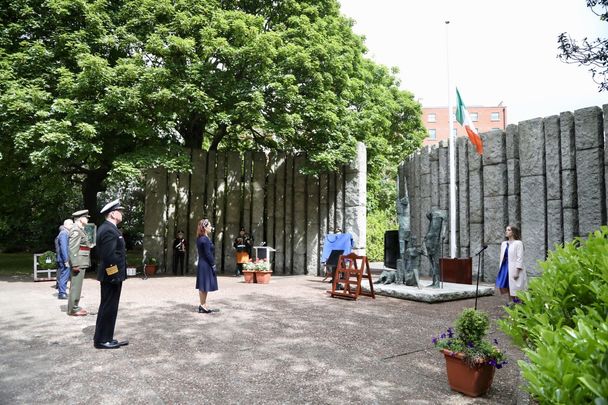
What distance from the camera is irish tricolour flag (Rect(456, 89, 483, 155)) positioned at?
508 inches

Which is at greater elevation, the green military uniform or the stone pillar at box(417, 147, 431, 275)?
the stone pillar at box(417, 147, 431, 275)

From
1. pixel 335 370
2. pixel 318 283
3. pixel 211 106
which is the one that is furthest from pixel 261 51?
pixel 335 370

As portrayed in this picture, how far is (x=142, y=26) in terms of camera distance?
47.0 feet

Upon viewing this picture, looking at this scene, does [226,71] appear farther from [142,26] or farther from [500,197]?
[500,197]

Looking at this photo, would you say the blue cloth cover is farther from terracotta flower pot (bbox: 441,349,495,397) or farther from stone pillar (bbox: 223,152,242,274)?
terracotta flower pot (bbox: 441,349,495,397)

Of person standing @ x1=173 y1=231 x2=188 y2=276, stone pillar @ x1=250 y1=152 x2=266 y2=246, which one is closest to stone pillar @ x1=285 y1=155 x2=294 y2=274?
stone pillar @ x1=250 y1=152 x2=266 y2=246

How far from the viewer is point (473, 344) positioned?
14.0 feet

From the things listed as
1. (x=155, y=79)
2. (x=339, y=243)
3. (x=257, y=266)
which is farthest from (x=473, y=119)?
(x=155, y=79)

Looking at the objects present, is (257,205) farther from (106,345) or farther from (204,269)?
(106,345)

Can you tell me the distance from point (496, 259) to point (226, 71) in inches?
416

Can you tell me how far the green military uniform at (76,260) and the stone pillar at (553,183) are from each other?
10.9 meters

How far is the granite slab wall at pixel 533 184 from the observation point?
10.1 metres

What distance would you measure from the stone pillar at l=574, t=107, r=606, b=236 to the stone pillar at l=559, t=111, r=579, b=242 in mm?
187

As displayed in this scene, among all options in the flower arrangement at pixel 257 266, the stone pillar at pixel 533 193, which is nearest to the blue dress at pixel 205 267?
the flower arrangement at pixel 257 266
